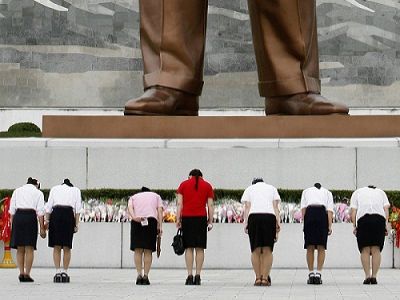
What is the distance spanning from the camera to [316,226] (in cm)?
1170

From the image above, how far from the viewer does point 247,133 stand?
46.4ft

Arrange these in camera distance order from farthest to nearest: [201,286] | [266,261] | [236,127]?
[236,127] < [266,261] < [201,286]

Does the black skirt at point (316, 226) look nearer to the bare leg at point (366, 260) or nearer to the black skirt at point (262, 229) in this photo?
the bare leg at point (366, 260)

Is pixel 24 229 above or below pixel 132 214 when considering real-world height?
below

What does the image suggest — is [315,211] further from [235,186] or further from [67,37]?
[67,37]

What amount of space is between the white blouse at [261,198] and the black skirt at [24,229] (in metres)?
2.08

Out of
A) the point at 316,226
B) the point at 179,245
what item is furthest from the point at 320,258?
the point at 179,245

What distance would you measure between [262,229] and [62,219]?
6.33ft

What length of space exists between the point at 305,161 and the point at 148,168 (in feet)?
5.67

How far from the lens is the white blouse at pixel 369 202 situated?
37.6ft

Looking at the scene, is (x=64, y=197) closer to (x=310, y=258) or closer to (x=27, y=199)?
(x=27, y=199)

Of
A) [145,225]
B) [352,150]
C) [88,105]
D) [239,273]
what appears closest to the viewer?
[145,225]

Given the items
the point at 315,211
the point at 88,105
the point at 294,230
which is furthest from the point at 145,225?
the point at 88,105

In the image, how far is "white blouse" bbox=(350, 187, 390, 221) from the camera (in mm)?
11469
